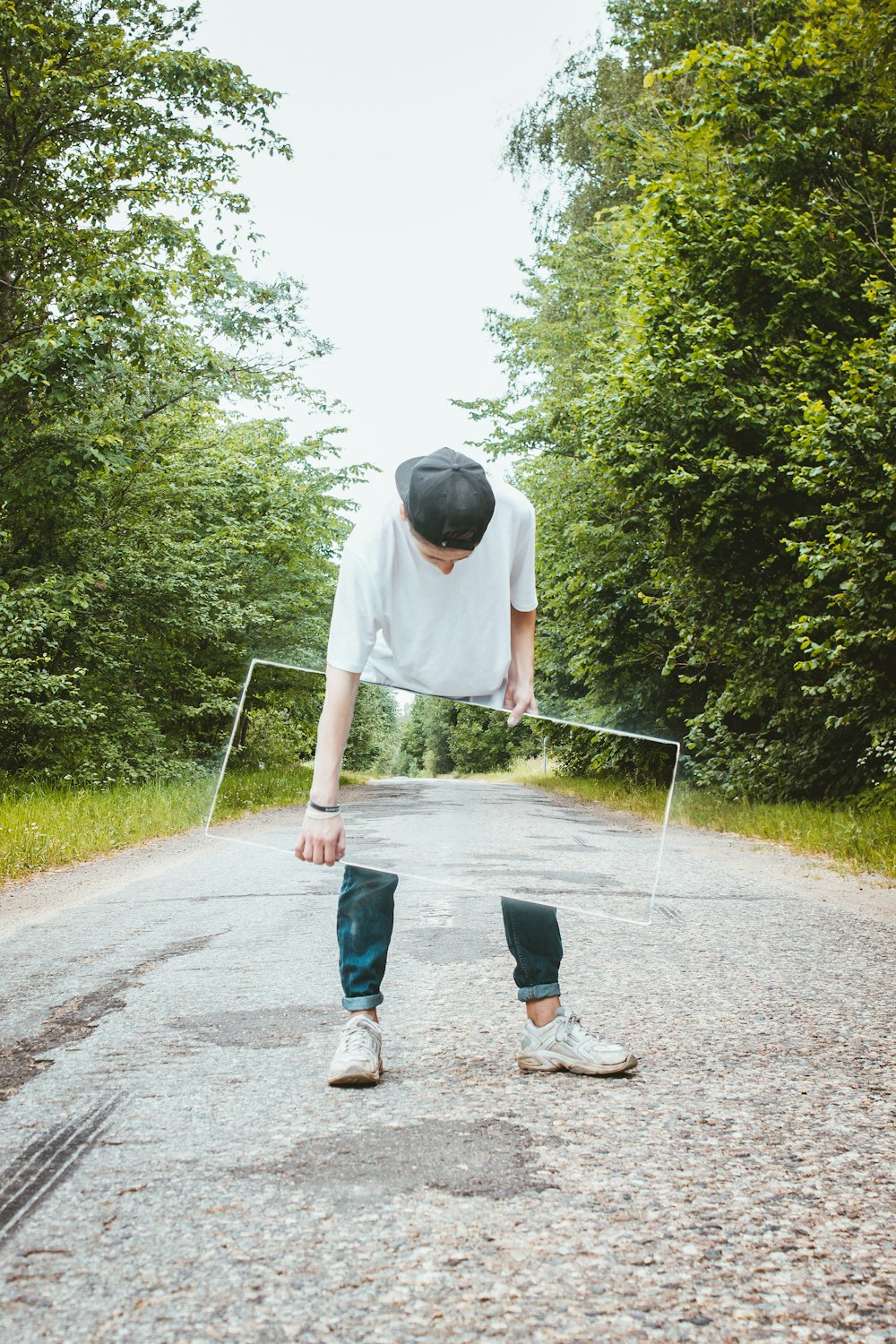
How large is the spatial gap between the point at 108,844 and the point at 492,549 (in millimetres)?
7964

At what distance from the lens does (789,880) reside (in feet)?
26.3

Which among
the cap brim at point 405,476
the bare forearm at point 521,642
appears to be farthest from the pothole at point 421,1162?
the cap brim at point 405,476

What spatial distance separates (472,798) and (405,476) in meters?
1.16

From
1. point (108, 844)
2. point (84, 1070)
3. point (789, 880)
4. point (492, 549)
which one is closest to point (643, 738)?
point (492, 549)

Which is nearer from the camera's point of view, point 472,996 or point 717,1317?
point 717,1317

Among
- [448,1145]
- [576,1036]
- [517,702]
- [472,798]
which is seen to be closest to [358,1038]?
[448,1145]

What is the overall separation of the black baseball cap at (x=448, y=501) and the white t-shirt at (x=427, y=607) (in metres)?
0.14

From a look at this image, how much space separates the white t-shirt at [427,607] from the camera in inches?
115

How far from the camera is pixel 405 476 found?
2.86 metres

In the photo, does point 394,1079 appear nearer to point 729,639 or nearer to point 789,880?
point 789,880

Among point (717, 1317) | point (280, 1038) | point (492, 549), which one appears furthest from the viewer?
point (280, 1038)

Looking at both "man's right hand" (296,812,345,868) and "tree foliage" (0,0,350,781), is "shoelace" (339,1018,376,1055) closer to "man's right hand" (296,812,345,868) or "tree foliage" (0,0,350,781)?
"man's right hand" (296,812,345,868)

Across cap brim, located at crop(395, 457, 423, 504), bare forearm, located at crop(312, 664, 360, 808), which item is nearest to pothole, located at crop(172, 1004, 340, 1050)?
bare forearm, located at crop(312, 664, 360, 808)

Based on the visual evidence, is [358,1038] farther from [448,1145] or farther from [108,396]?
[108,396]
